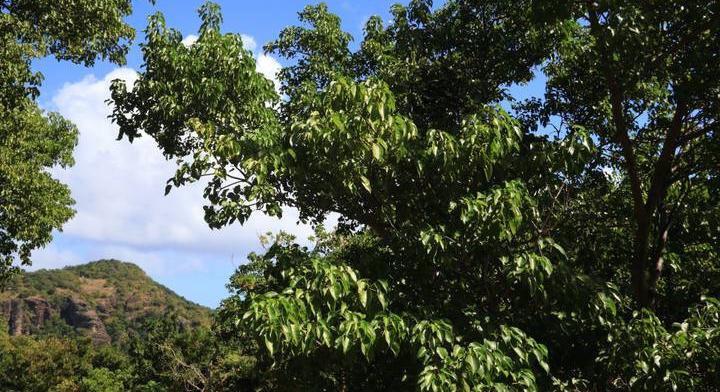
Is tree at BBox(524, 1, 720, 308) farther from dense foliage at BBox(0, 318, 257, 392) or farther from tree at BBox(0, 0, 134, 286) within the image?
dense foliage at BBox(0, 318, 257, 392)

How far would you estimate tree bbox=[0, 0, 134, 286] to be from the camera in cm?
773

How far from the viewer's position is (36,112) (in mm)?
15867

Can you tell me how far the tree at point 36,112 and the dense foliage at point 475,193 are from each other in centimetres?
209

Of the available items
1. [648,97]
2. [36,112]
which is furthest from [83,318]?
[648,97]

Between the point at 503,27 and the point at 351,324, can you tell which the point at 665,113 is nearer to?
the point at 503,27

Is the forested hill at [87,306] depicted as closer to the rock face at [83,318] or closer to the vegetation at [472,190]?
the rock face at [83,318]

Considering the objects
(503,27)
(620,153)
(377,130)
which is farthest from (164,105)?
(620,153)

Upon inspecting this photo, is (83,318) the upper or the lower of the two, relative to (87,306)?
lower

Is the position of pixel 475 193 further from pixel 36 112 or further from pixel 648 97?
pixel 36 112

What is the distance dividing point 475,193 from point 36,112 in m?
14.2

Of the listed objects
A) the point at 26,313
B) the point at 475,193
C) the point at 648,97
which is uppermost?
the point at 26,313

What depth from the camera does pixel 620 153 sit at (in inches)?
275

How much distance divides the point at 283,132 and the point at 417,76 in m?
2.03

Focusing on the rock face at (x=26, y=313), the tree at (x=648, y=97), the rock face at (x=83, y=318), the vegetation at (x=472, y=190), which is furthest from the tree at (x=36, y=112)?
the rock face at (x=26, y=313)
